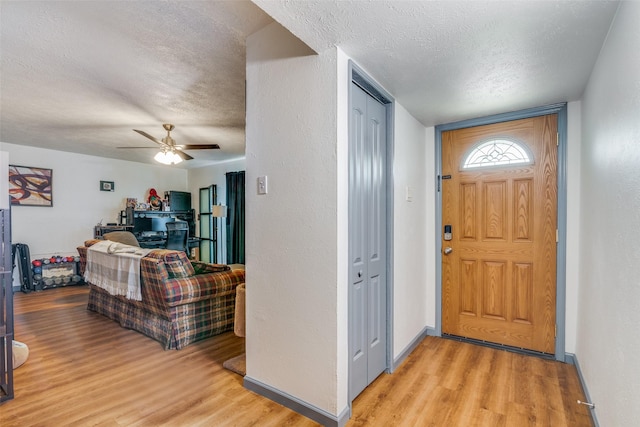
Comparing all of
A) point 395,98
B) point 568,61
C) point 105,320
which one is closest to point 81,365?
point 105,320

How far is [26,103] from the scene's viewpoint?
124 inches

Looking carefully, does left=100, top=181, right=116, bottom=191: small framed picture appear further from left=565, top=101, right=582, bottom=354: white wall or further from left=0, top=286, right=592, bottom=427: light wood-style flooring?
left=565, top=101, right=582, bottom=354: white wall

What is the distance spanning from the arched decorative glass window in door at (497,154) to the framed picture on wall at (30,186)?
6364mm

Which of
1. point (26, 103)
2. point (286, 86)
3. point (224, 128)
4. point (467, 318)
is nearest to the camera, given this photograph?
point (286, 86)

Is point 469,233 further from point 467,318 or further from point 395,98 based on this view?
point 395,98

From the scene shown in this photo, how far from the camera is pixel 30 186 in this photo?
498 cm

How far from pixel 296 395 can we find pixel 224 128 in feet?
11.3

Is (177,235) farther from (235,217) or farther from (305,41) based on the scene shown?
(305,41)

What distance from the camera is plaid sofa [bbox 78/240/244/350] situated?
107 inches

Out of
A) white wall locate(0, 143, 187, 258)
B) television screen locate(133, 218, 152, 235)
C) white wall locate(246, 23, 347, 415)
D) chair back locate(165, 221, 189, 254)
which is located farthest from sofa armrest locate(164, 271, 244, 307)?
white wall locate(0, 143, 187, 258)

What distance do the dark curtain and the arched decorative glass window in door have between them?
4.30 m

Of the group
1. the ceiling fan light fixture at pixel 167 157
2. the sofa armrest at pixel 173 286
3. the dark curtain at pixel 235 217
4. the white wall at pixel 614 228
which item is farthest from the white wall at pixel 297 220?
the dark curtain at pixel 235 217

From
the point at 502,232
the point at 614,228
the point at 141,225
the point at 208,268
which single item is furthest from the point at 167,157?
the point at 614,228

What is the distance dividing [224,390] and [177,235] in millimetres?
4554
